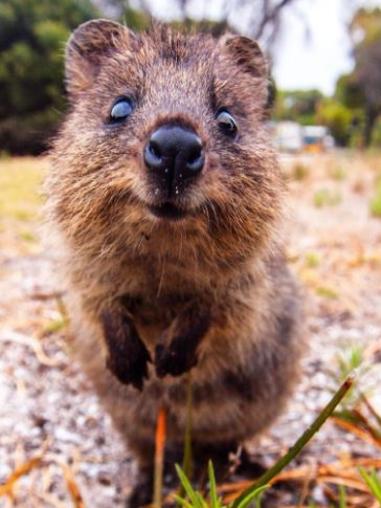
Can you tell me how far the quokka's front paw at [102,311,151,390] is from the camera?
2.59 metres

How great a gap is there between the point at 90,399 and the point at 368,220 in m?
6.04

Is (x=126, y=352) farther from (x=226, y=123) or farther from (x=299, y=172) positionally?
(x=299, y=172)

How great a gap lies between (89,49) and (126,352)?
1.60m

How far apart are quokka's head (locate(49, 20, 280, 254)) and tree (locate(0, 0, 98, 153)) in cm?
1184

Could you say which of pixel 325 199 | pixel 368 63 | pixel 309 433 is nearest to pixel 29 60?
pixel 325 199

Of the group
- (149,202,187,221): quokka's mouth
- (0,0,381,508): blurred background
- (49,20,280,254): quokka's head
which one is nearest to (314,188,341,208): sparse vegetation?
(0,0,381,508): blurred background

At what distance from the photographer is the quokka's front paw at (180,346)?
2.54 meters

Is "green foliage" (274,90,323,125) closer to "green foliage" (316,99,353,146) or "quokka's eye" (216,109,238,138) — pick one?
"green foliage" (316,99,353,146)

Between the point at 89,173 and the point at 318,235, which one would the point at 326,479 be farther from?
the point at 318,235

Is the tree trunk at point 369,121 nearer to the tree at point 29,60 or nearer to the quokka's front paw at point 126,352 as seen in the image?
the tree at point 29,60

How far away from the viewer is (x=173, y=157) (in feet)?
6.40

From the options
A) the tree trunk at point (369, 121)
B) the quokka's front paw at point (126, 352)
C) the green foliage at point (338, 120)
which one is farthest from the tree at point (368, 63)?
the quokka's front paw at point (126, 352)

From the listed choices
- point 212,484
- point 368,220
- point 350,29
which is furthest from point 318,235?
point 350,29

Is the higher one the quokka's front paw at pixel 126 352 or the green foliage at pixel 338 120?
the green foliage at pixel 338 120
